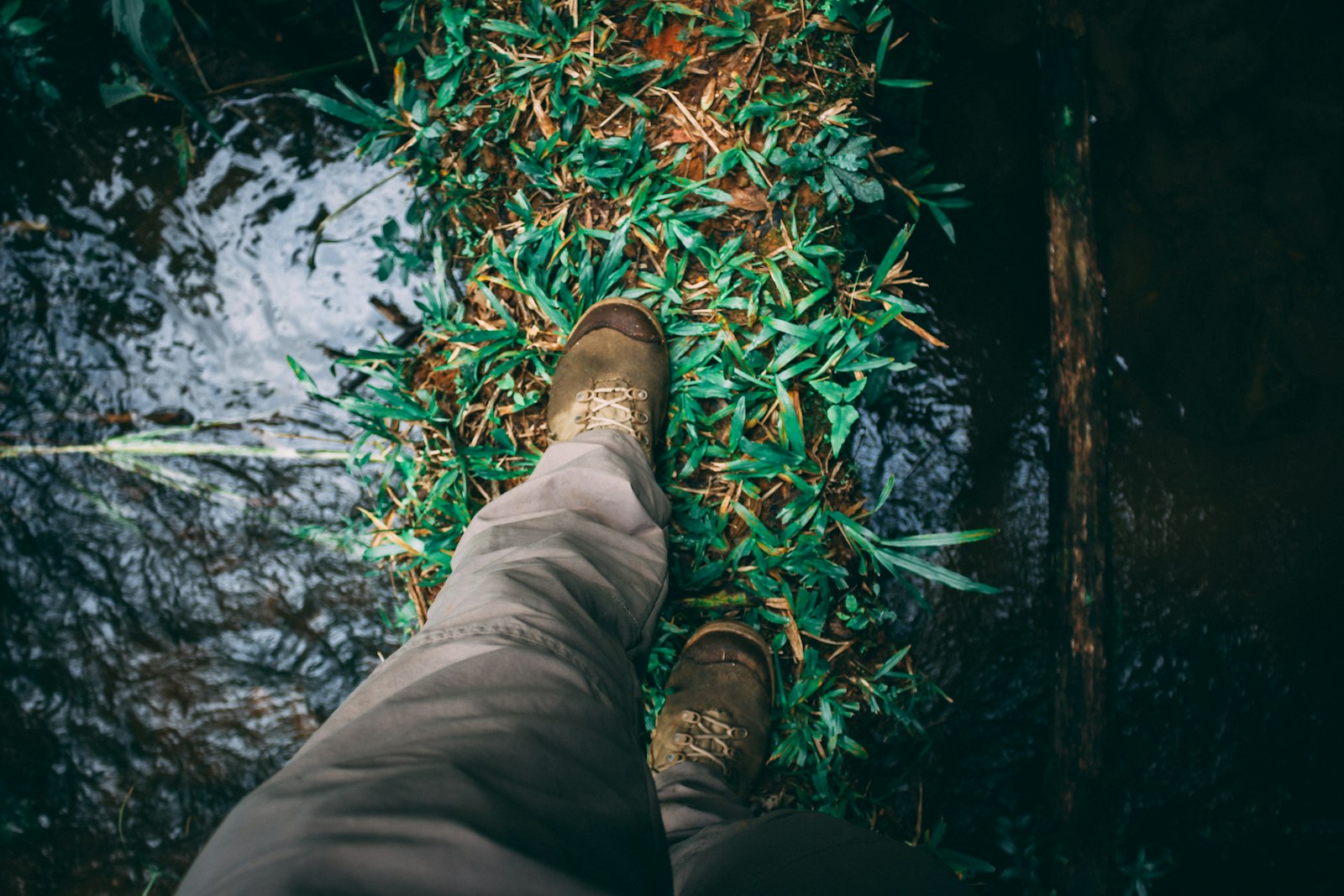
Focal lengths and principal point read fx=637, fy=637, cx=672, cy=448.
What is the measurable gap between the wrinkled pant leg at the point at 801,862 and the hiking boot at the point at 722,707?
30 cm

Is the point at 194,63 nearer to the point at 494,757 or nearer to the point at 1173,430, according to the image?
the point at 494,757

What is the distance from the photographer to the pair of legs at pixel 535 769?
633 millimetres

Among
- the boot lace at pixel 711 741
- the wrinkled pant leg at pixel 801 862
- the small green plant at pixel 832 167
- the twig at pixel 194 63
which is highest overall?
the twig at pixel 194 63

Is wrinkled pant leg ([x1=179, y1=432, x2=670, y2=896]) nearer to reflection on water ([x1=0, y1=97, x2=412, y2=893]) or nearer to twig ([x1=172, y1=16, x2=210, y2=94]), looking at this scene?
reflection on water ([x1=0, y1=97, x2=412, y2=893])

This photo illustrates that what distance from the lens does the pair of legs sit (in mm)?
633

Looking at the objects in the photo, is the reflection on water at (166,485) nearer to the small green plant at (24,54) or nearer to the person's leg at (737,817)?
the small green plant at (24,54)

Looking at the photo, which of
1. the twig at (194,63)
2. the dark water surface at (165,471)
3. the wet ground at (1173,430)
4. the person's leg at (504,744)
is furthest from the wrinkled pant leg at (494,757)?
the twig at (194,63)

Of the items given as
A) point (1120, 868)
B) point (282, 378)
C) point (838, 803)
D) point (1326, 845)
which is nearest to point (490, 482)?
point (282, 378)

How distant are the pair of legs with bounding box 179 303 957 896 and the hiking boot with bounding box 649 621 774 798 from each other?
0.09m

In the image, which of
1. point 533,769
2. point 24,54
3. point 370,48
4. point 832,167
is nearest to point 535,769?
point 533,769

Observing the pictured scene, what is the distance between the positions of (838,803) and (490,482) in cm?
119

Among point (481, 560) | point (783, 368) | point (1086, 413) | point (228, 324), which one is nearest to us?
point (481, 560)

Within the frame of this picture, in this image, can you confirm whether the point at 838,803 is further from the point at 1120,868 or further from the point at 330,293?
the point at 330,293

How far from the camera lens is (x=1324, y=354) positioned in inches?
72.9
